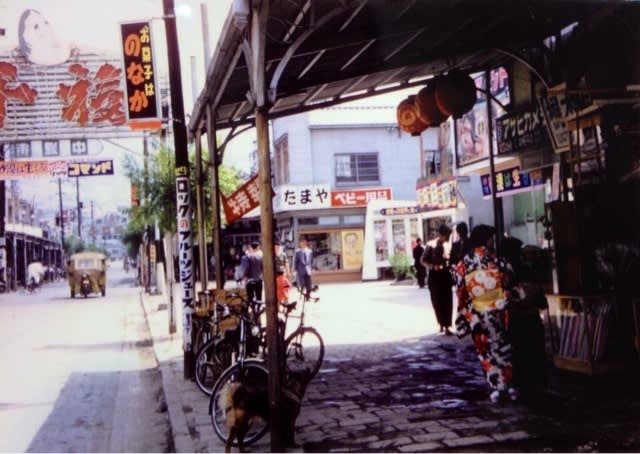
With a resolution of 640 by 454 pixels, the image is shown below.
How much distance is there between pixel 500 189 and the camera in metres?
15.2

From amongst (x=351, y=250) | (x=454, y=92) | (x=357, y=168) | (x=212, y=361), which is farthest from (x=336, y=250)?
(x=212, y=361)

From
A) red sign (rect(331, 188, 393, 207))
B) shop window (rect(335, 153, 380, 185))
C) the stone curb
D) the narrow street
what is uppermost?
shop window (rect(335, 153, 380, 185))

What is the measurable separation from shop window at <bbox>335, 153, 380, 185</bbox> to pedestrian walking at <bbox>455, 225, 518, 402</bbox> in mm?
21214

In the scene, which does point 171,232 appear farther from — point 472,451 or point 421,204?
point 472,451

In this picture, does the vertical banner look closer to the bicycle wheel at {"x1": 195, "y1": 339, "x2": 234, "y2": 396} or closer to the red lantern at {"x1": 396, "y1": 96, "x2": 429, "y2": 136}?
the bicycle wheel at {"x1": 195, "y1": 339, "x2": 234, "y2": 396}

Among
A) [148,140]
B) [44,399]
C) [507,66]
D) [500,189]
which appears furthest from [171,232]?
[507,66]

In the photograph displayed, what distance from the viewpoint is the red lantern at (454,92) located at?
7656 mm

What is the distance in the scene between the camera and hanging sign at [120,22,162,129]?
845cm

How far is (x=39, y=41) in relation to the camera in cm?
586

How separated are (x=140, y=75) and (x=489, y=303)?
17.8 feet

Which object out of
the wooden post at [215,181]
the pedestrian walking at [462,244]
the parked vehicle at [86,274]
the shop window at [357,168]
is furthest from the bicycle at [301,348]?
the parked vehicle at [86,274]

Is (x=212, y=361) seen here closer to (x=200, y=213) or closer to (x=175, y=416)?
(x=175, y=416)

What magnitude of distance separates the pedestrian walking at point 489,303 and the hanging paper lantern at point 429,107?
2.60 meters

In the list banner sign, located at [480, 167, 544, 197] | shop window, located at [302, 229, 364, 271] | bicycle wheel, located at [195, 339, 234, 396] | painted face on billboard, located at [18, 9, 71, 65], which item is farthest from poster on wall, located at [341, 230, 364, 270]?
painted face on billboard, located at [18, 9, 71, 65]
